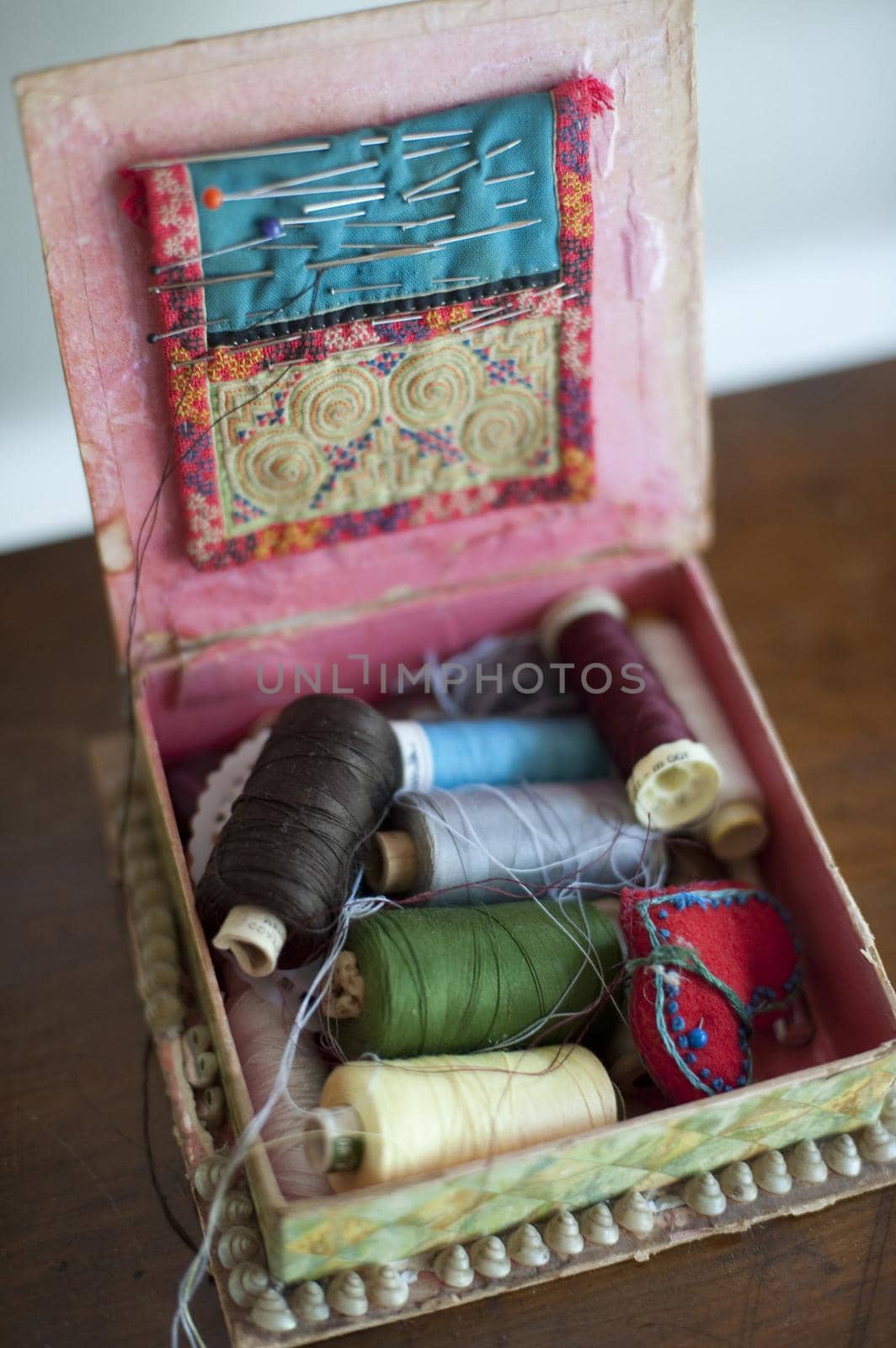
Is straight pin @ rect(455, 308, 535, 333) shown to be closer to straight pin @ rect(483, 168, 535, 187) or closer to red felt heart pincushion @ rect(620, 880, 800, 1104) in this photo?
straight pin @ rect(483, 168, 535, 187)

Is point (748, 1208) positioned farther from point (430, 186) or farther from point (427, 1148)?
point (430, 186)

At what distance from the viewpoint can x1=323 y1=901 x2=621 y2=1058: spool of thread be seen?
1.18 meters

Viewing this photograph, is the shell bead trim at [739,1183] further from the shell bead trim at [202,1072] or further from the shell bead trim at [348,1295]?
the shell bead trim at [202,1072]

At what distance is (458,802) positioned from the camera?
52.5 inches

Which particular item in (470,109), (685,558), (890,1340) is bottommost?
(890,1340)

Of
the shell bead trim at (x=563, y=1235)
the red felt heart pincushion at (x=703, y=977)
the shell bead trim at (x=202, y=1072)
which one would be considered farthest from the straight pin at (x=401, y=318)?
the shell bead trim at (x=563, y=1235)

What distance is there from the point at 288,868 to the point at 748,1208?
18.9 inches

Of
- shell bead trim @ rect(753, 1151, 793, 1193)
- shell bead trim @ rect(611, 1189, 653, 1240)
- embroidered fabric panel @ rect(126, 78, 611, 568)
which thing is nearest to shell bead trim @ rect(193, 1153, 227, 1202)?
shell bead trim @ rect(611, 1189, 653, 1240)

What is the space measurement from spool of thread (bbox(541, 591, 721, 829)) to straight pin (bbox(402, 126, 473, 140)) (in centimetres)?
51

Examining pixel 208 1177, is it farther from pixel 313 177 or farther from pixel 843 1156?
pixel 313 177

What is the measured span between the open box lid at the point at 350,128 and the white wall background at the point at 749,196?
36 centimetres

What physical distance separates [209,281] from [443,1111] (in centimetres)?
72

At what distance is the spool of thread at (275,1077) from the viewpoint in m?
1.15

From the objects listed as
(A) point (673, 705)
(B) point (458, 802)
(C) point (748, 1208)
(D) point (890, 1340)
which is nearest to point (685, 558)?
(A) point (673, 705)
